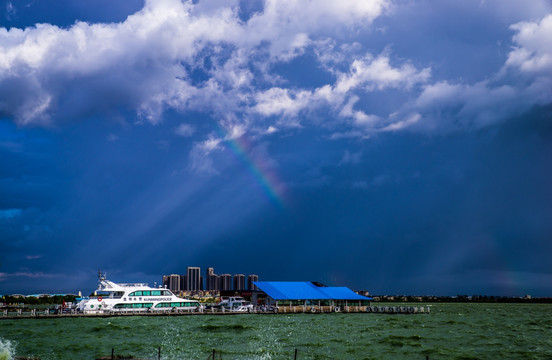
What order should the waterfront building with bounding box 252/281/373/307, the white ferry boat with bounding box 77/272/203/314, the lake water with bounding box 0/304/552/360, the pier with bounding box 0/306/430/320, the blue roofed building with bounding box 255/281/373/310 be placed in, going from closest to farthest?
the lake water with bounding box 0/304/552/360, the pier with bounding box 0/306/430/320, the white ferry boat with bounding box 77/272/203/314, the waterfront building with bounding box 252/281/373/307, the blue roofed building with bounding box 255/281/373/310

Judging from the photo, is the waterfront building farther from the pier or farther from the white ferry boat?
the white ferry boat

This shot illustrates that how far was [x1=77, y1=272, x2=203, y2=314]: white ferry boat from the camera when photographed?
82625mm

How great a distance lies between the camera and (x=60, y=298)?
6540 inches

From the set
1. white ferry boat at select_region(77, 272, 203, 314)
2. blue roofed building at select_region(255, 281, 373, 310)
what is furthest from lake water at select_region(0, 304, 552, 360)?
blue roofed building at select_region(255, 281, 373, 310)

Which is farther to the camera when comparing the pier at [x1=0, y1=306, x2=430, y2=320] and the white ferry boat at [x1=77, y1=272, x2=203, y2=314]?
the white ferry boat at [x1=77, y1=272, x2=203, y2=314]

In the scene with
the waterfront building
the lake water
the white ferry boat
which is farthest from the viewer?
the waterfront building

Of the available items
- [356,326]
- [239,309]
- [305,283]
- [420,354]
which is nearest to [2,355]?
[420,354]

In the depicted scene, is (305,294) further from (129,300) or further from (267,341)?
(267,341)

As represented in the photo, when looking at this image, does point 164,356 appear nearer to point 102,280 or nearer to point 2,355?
point 2,355

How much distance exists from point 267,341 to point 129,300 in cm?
4217

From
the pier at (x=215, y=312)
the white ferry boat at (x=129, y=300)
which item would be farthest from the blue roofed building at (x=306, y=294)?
the white ferry boat at (x=129, y=300)

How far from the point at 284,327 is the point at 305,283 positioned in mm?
41005

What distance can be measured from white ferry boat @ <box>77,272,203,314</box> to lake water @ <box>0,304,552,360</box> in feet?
36.6

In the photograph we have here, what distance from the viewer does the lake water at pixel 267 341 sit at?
141ft
